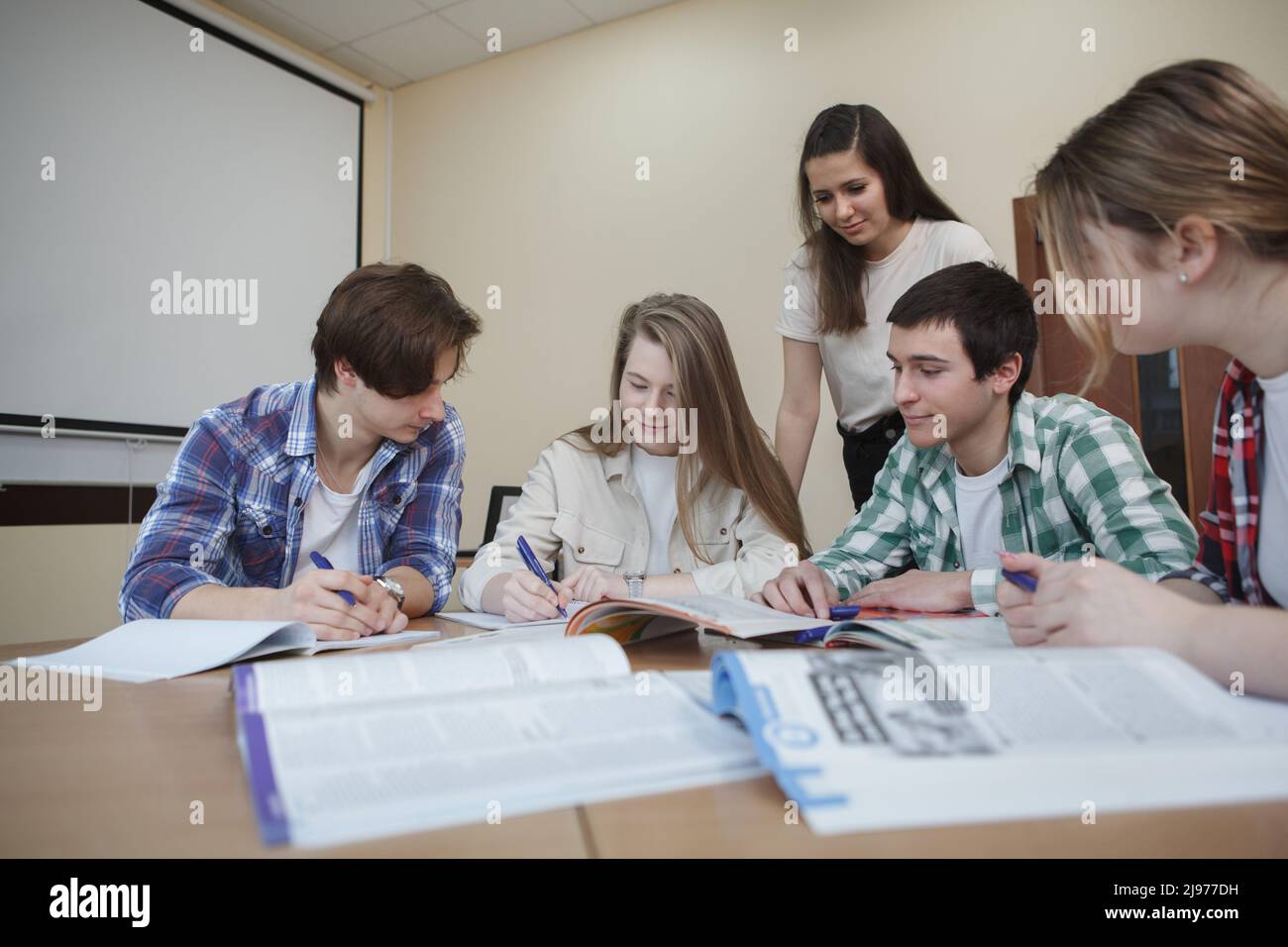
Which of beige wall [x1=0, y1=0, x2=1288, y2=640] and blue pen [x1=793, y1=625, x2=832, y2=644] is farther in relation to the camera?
beige wall [x1=0, y1=0, x2=1288, y2=640]

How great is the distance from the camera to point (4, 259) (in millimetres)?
2574

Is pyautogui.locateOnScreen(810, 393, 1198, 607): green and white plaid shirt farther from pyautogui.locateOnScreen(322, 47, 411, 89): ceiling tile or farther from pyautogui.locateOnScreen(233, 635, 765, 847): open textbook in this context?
pyautogui.locateOnScreen(322, 47, 411, 89): ceiling tile

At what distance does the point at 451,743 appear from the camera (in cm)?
47

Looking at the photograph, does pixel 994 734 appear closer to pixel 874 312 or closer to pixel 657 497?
pixel 657 497

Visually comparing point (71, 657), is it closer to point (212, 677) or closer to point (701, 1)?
point (212, 677)

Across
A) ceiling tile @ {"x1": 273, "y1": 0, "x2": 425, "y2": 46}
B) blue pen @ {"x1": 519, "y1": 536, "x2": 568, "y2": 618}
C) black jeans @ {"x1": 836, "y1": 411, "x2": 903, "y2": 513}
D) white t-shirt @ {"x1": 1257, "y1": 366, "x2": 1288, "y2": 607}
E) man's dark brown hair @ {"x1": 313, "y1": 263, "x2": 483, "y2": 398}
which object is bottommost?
blue pen @ {"x1": 519, "y1": 536, "x2": 568, "y2": 618}

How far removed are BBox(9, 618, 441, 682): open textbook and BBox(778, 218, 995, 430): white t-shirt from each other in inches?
47.4

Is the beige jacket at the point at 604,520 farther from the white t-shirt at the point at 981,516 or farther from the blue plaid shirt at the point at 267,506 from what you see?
the white t-shirt at the point at 981,516

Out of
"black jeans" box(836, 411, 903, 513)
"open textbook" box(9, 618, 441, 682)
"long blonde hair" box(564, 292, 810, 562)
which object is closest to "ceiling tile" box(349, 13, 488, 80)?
"long blonde hair" box(564, 292, 810, 562)

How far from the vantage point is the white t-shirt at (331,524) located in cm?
146

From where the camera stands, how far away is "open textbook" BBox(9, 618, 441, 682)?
79cm

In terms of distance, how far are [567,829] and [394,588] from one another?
0.87 metres

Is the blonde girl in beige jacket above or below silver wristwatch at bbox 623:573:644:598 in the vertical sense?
above

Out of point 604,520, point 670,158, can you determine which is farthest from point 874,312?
point 670,158
